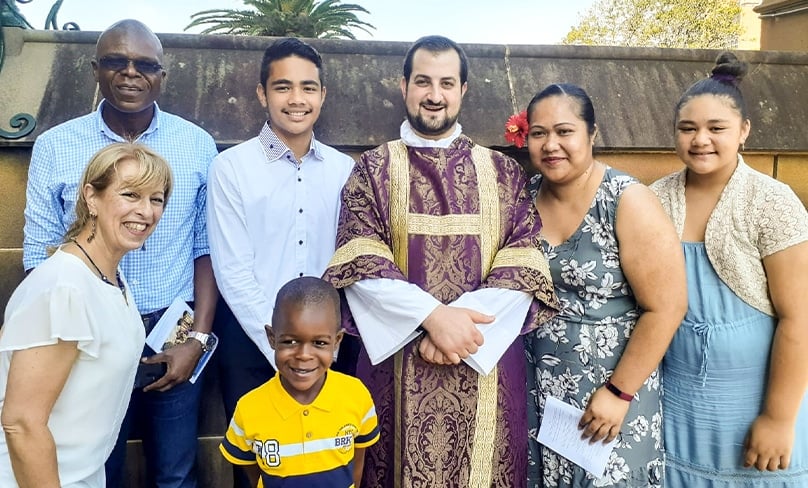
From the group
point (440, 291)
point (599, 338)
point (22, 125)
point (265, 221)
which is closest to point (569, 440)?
point (599, 338)

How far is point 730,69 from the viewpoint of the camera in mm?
2016

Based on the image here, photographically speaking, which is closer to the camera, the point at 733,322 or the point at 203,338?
the point at 733,322

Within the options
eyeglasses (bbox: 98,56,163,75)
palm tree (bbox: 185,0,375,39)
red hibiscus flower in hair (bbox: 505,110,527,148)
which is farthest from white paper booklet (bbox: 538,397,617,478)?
palm tree (bbox: 185,0,375,39)

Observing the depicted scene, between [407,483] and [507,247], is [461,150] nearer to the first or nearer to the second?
[507,247]

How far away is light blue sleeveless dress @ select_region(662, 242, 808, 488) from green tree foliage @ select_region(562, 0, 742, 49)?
552 inches

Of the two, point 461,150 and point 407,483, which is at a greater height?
point 461,150

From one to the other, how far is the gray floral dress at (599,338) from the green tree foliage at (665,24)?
14037 millimetres

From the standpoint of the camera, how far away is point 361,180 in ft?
6.99

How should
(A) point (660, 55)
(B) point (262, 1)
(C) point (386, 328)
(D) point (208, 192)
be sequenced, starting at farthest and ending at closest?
1. (B) point (262, 1)
2. (A) point (660, 55)
3. (D) point (208, 192)
4. (C) point (386, 328)

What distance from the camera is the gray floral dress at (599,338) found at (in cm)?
193

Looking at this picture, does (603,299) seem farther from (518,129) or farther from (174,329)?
(174,329)

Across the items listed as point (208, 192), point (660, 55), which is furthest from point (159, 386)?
point (660, 55)

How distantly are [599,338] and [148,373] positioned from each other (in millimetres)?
1554

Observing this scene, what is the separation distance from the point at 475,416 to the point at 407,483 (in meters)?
0.31
